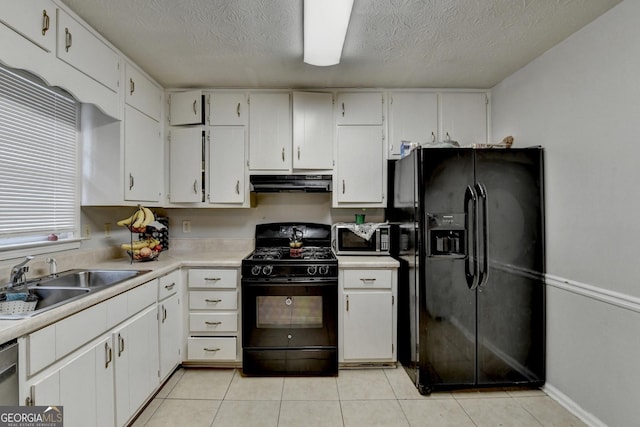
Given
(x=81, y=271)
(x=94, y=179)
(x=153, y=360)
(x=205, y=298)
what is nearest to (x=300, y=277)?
(x=205, y=298)

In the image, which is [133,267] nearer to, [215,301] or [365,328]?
[215,301]

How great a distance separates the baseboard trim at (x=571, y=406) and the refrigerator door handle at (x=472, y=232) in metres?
0.90

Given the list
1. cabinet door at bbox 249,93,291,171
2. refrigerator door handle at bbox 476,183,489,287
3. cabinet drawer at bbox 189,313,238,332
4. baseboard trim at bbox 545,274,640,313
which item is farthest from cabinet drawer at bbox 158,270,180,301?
baseboard trim at bbox 545,274,640,313

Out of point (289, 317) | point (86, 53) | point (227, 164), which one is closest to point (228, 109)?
point (227, 164)

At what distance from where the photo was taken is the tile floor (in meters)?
1.91

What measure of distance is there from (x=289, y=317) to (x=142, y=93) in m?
2.13

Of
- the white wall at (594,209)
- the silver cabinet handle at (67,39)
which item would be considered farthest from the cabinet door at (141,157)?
the white wall at (594,209)

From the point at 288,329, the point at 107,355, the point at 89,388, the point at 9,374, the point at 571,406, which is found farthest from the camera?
the point at 288,329

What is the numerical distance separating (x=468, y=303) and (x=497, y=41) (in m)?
1.81

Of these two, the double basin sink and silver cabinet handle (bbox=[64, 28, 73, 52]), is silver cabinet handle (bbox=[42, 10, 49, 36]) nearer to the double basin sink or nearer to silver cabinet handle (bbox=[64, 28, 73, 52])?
silver cabinet handle (bbox=[64, 28, 73, 52])

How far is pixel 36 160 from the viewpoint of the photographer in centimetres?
185

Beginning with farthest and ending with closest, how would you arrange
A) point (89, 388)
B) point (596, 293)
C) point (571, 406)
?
point (571, 406) < point (596, 293) < point (89, 388)

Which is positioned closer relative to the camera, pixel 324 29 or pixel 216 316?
pixel 324 29

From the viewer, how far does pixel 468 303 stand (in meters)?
2.16
